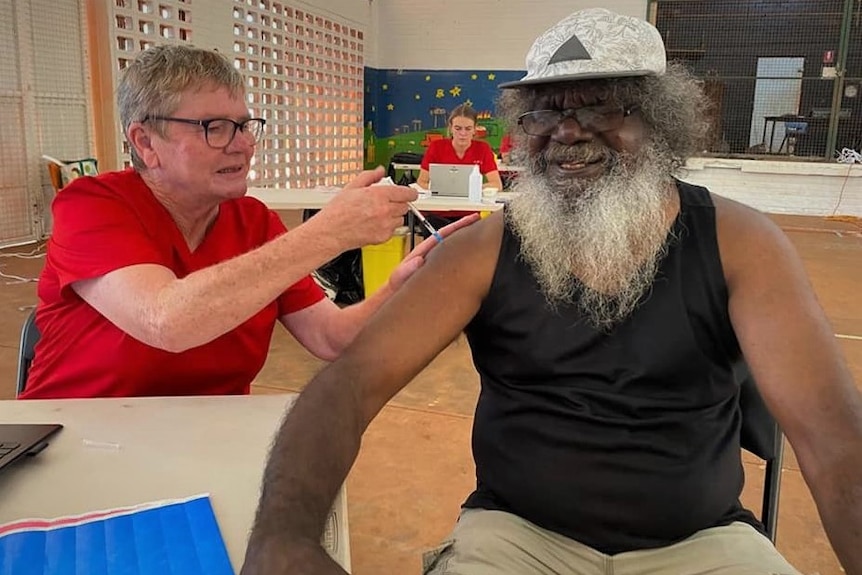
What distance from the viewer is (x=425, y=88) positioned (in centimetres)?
1126

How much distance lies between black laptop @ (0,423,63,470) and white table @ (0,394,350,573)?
0.01m

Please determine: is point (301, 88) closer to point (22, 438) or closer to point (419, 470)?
point (419, 470)

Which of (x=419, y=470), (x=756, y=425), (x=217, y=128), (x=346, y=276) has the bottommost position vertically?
(x=419, y=470)

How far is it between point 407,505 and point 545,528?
1268 millimetres

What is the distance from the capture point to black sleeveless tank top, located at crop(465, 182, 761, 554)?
3.79 feet

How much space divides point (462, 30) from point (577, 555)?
10748 millimetres

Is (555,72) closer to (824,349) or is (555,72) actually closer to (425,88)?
(824,349)

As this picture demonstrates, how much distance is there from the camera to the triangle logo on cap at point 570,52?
1310 mm

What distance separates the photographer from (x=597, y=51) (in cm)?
130

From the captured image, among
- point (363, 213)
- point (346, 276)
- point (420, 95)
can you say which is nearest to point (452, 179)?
point (346, 276)

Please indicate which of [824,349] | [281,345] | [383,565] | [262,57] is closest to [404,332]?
[824,349]

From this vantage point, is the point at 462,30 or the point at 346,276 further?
the point at 462,30

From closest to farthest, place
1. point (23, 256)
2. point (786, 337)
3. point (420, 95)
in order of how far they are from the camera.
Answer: point (786, 337)
point (23, 256)
point (420, 95)

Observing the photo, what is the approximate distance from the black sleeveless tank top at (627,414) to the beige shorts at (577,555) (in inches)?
0.7
